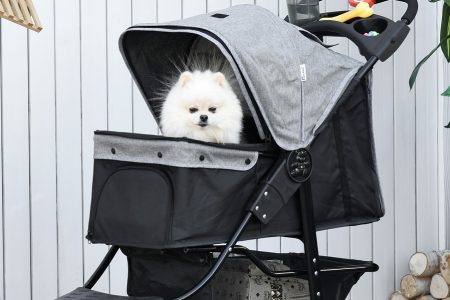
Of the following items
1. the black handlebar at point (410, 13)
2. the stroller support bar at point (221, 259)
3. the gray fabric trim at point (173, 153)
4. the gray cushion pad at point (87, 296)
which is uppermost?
the black handlebar at point (410, 13)

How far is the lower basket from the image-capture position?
1.97 metres

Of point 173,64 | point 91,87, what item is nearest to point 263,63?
point 173,64

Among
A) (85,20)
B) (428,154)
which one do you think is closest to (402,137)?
(428,154)

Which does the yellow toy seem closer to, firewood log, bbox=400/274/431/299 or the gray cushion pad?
the gray cushion pad

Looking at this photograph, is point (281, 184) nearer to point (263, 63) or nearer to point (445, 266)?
point (263, 63)

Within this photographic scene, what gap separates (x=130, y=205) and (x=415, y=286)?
1.97 meters

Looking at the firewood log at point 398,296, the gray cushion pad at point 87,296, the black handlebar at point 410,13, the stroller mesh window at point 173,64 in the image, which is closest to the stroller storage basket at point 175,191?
the gray cushion pad at point 87,296

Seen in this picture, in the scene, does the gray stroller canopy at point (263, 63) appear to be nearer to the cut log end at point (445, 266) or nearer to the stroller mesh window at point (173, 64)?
the stroller mesh window at point (173, 64)

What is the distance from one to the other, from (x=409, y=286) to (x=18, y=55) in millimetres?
1838

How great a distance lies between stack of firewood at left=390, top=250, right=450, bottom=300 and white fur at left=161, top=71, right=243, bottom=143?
1657 millimetres

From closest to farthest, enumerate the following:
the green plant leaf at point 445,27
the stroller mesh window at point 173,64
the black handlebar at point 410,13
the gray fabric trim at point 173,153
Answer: the gray fabric trim at point 173,153 → the stroller mesh window at point 173,64 → the black handlebar at point 410,13 → the green plant leaf at point 445,27

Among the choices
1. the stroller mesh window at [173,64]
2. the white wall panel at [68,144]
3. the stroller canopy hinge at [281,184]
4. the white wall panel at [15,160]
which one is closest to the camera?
the stroller canopy hinge at [281,184]

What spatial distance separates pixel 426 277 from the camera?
3.55m

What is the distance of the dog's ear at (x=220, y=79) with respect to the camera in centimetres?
206
